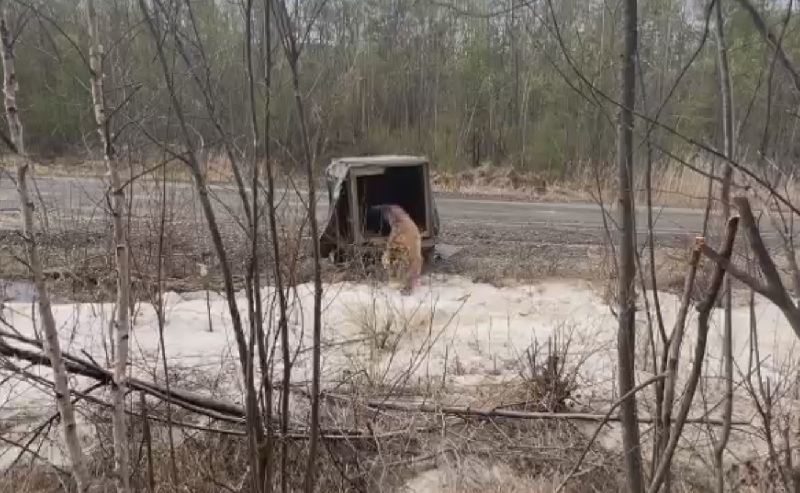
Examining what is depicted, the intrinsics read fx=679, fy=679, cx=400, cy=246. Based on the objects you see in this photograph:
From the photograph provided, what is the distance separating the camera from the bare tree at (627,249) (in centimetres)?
184

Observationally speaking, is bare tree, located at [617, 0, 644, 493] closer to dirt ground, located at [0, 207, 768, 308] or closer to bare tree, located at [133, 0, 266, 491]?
bare tree, located at [133, 0, 266, 491]

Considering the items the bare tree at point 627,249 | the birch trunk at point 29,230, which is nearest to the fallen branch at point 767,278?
the bare tree at point 627,249

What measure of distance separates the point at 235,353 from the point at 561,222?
872 centimetres

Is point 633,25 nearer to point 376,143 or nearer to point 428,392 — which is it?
point 428,392

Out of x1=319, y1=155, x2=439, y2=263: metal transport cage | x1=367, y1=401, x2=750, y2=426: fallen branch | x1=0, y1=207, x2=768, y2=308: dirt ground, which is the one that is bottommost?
x1=367, y1=401, x2=750, y2=426: fallen branch

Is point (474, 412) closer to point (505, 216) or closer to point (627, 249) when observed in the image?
point (627, 249)

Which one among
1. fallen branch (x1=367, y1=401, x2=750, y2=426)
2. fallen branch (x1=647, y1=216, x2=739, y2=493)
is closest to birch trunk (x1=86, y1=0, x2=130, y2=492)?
fallen branch (x1=647, y1=216, x2=739, y2=493)

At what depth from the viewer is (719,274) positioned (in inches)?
53.4

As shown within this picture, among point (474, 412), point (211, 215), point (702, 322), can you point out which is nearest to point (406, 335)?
point (474, 412)

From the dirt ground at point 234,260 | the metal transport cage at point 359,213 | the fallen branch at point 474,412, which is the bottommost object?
the fallen branch at point 474,412

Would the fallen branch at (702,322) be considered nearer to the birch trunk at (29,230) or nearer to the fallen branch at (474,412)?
the birch trunk at (29,230)

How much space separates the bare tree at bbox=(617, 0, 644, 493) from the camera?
6.04 feet

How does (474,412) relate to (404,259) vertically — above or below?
below

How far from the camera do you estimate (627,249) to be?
1921 mm
